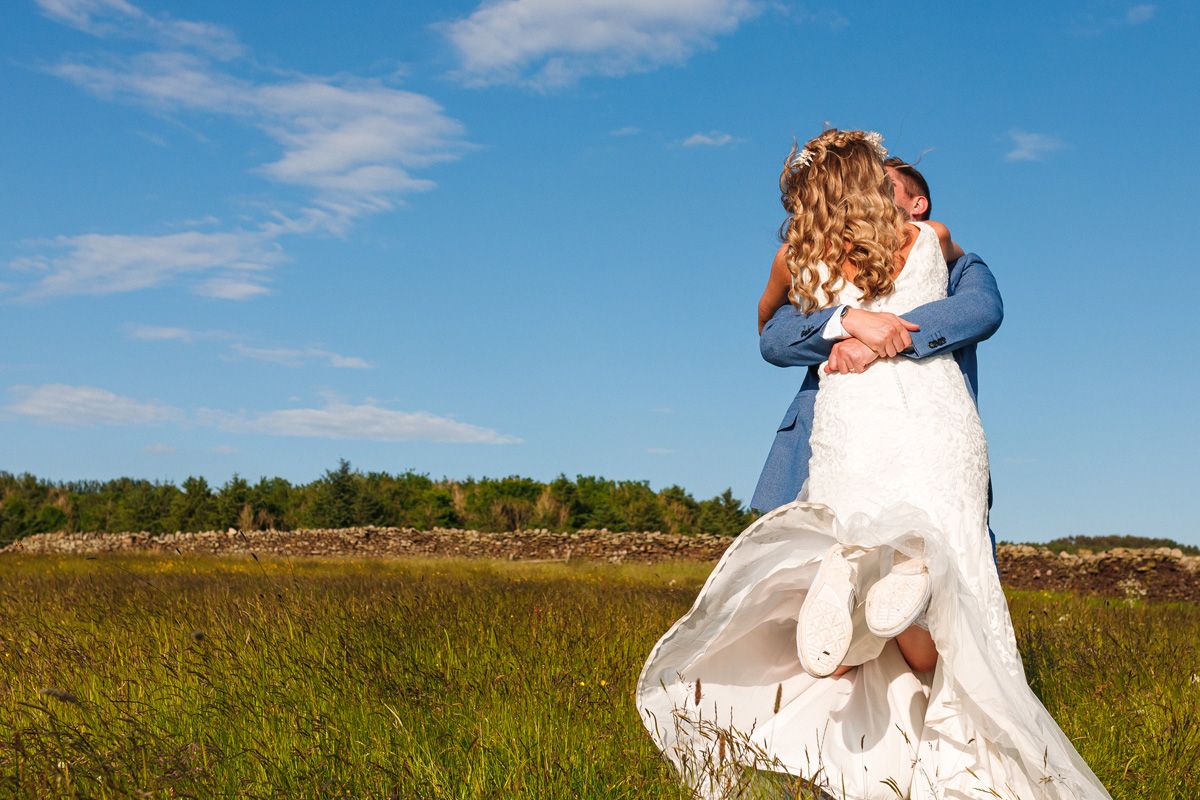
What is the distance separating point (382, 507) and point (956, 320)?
24.1m

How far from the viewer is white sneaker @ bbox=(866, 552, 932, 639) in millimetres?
2934

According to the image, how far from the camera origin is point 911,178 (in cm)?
408

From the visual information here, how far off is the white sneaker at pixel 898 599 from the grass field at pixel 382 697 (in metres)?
0.87

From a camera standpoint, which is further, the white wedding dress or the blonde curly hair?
the blonde curly hair

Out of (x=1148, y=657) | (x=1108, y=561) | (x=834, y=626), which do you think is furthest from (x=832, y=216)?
(x=1108, y=561)

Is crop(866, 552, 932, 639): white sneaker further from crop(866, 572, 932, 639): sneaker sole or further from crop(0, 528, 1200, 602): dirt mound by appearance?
crop(0, 528, 1200, 602): dirt mound

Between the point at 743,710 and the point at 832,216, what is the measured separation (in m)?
1.97

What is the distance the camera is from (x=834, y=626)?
293 cm

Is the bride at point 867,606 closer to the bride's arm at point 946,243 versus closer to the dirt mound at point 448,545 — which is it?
the bride's arm at point 946,243

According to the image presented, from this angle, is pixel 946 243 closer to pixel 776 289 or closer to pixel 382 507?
pixel 776 289

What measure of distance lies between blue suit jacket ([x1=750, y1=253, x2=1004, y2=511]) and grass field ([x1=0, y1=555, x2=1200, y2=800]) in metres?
1.21

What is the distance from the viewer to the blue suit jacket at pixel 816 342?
3543mm

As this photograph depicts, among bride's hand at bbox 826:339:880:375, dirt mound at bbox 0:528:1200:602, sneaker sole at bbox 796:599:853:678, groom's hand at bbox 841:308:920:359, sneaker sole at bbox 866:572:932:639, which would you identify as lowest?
dirt mound at bbox 0:528:1200:602

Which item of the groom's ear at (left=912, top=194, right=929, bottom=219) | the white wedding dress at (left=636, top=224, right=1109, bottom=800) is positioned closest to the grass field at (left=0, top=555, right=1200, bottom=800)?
the white wedding dress at (left=636, top=224, right=1109, bottom=800)
